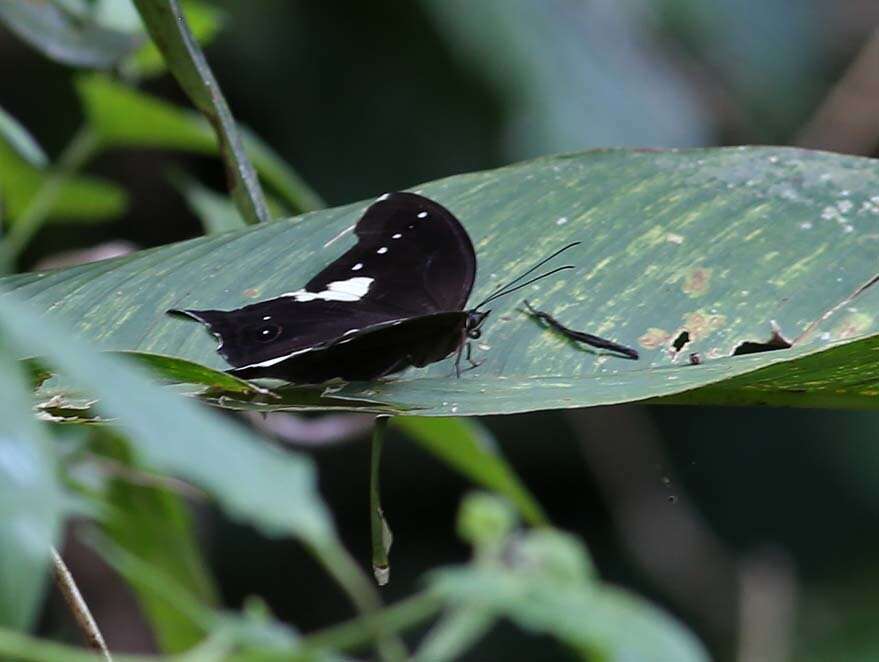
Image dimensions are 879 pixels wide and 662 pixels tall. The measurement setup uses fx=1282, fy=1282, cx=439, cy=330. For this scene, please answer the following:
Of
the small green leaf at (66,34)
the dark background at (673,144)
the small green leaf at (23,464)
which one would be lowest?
the dark background at (673,144)

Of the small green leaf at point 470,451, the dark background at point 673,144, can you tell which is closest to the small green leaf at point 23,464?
the small green leaf at point 470,451

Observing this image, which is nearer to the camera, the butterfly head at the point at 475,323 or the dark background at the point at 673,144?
the butterfly head at the point at 475,323

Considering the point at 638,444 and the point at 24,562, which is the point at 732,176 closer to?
the point at 24,562

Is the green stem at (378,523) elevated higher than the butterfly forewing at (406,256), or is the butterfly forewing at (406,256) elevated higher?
the butterfly forewing at (406,256)

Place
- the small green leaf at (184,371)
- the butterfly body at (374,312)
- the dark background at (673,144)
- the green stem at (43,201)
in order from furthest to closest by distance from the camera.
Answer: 1. the dark background at (673,144)
2. the green stem at (43,201)
3. the butterfly body at (374,312)
4. the small green leaf at (184,371)

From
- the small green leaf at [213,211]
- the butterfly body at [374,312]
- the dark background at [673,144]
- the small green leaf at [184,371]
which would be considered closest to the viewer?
the small green leaf at [184,371]

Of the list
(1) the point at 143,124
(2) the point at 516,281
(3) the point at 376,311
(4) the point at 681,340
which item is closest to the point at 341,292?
(3) the point at 376,311

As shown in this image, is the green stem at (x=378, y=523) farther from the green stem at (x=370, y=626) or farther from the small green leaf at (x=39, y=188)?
the small green leaf at (x=39, y=188)

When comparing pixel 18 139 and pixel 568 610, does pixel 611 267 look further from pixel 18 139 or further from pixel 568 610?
pixel 18 139
